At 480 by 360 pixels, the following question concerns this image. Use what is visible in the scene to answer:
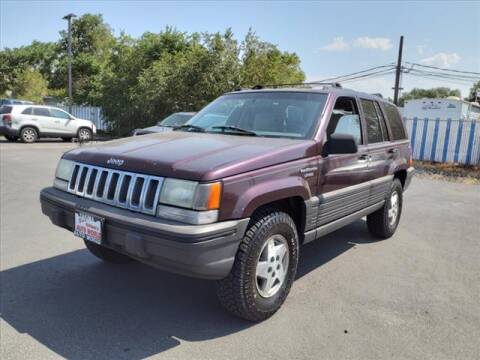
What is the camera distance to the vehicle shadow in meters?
2.99

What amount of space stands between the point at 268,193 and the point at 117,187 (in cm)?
112

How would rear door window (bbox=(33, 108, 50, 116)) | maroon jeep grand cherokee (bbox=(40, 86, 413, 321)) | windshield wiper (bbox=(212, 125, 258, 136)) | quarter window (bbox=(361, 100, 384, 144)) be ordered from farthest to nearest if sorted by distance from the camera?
rear door window (bbox=(33, 108, 50, 116)) → quarter window (bbox=(361, 100, 384, 144)) → windshield wiper (bbox=(212, 125, 258, 136)) → maroon jeep grand cherokee (bbox=(40, 86, 413, 321))

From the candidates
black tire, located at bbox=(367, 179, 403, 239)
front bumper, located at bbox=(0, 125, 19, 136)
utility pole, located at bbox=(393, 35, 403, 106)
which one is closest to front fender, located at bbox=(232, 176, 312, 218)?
black tire, located at bbox=(367, 179, 403, 239)

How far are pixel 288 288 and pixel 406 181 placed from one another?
3.34m

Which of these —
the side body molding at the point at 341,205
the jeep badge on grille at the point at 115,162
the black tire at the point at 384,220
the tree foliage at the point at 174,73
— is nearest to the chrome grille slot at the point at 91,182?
the jeep badge on grille at the point at 115,162

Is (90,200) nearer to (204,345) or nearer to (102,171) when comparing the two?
(102,171)

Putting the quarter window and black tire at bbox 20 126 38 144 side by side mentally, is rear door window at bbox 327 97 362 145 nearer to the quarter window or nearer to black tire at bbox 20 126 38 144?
the quarter window

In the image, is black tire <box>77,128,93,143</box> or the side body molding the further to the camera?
black tire <box>77,128,93,143</box>

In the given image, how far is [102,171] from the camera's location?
3.31 m

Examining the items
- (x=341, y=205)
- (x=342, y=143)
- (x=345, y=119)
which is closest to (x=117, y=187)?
(x=342, y=143)

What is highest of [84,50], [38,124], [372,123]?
[84,50]

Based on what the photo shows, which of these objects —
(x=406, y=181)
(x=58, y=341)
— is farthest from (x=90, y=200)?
(x=406, y=181)

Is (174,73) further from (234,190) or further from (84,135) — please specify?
(234,190)

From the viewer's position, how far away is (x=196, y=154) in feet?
10.2
